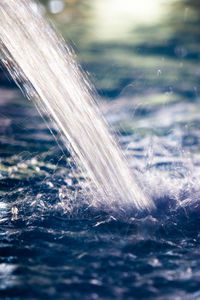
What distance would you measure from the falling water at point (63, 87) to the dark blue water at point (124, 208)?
Answer: 20.0 inches

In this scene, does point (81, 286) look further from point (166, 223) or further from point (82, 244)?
point (166, 223)

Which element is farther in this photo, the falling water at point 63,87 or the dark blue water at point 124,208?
the falling water at point 63,87

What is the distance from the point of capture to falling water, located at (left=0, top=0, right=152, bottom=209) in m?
4.73

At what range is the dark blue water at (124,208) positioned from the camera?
2.44m

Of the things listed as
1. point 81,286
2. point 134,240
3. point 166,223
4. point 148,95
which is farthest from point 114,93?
point 81,286

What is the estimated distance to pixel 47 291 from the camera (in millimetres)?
2246

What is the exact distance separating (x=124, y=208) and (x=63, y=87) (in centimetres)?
246

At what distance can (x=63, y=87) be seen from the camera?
Answer: 4980 millimetres

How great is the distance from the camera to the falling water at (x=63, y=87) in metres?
4.73

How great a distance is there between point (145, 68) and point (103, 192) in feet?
12.2

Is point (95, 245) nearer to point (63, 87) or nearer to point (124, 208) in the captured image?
point (124, 208)

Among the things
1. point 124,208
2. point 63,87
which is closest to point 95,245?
point 124,208

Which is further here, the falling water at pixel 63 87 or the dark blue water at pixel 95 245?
the falling water at pixel 63 87

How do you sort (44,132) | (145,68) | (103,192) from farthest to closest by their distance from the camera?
(44,132), (145,68), (103,192)
